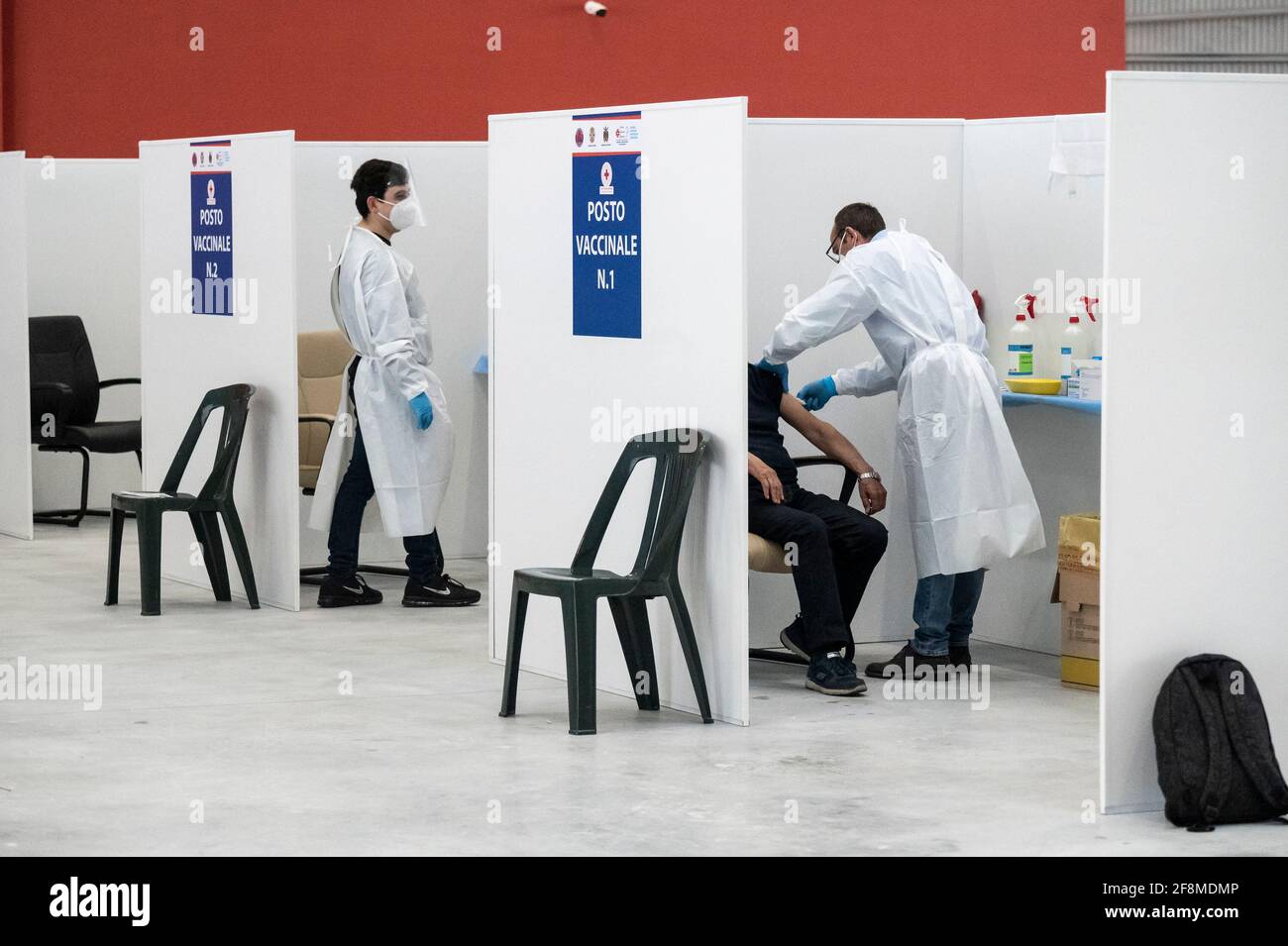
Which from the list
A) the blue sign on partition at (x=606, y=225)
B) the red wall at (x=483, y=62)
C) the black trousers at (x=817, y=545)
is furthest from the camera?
the red wall at (x=483, y=62)

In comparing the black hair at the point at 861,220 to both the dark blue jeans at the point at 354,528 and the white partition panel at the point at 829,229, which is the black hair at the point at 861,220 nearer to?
the white partition panel at the point at 829,229

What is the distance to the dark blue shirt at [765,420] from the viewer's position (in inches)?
Answer: 217

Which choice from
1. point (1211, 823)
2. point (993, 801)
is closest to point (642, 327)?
point (993, 801)

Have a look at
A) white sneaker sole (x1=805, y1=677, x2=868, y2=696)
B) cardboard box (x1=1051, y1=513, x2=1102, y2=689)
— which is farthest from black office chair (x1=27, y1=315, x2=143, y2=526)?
cardboard box (x1=1051, y1=513, x2=1102, y2=689)

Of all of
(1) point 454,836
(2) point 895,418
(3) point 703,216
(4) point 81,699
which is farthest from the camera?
(2) point 895,418

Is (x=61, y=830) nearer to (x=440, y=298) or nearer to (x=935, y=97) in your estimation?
(x=440, y=298)

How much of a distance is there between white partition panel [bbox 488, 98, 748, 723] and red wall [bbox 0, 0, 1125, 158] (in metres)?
5.32

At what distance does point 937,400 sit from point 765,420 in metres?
0.52

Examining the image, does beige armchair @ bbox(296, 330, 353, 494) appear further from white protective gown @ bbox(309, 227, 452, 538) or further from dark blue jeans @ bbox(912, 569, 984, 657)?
dark blue jeans @ bbox(912, 569, 984, 657)

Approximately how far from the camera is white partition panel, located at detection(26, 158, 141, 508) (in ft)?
30.5

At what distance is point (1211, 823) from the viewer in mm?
3992

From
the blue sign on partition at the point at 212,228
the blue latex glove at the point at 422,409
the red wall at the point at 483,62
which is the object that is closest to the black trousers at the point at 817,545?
the blue latex glove at the point at 422,409

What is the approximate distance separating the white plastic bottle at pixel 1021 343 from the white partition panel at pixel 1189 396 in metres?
1.89

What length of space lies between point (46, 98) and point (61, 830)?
755 centimetres
